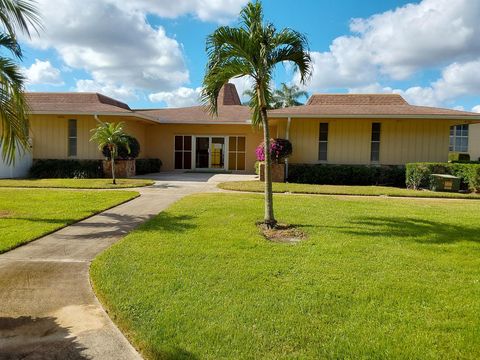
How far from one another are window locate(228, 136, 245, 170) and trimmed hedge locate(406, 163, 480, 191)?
10662 mm

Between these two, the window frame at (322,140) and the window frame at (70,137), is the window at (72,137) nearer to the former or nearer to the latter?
the window frame at (70,137)

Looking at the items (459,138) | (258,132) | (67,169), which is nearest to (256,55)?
(67,169)

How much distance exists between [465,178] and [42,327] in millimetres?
15320

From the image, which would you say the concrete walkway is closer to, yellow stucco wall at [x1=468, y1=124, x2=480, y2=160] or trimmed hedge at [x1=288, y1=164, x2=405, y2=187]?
trimmed hedge at [x1=288, y1=164, x2=405, y2=187]

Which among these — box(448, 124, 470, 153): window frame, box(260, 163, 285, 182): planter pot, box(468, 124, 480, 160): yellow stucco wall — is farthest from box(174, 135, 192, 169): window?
box(468, 124, 480, 160): yellow stucco wall

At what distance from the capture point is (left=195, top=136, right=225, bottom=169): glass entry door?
24594 mm

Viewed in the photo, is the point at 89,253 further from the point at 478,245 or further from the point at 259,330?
the point at 478,245

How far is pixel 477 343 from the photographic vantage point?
3381 millimetres

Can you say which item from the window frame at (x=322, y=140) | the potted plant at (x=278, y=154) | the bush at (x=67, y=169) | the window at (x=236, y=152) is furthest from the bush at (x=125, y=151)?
the window frame at (x=322, y=140)

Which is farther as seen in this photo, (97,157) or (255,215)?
(97,157)

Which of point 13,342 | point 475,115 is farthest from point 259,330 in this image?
point 475,115

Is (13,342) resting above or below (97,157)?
below

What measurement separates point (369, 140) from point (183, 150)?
11336mm

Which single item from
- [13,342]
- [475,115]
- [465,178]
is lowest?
[13,342]
